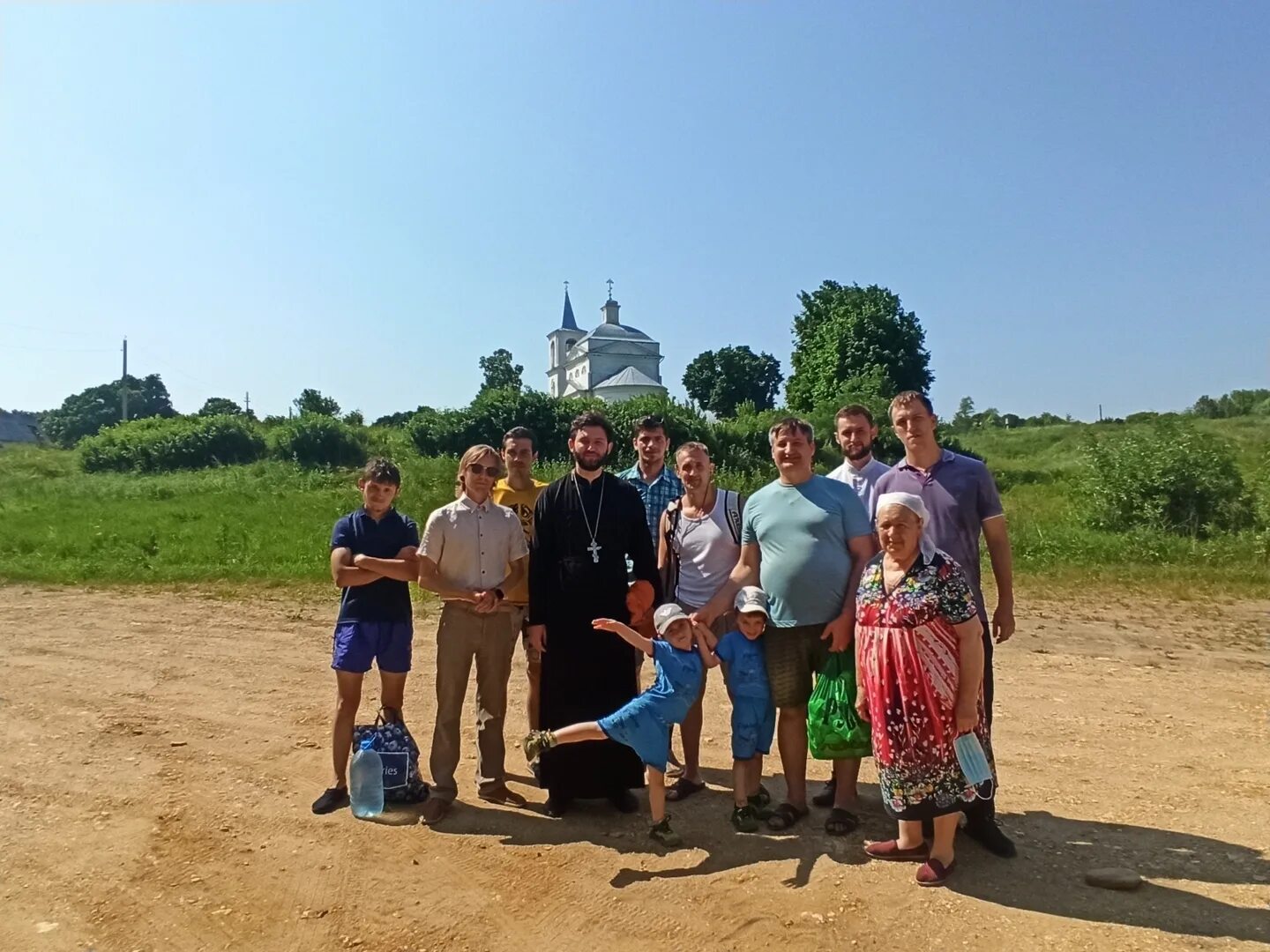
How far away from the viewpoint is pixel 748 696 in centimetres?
437

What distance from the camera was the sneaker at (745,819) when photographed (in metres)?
4.39

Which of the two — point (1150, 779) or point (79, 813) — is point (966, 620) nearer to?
point (1150, 779)

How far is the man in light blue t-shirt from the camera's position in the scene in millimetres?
4297

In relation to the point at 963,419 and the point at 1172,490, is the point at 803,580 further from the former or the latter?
the point at 963,419

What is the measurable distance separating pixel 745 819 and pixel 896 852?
0.73 meters

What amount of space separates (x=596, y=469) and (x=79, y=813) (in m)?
3.38

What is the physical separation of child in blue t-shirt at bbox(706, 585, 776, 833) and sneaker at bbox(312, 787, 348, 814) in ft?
7.10

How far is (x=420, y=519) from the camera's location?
20391 mm

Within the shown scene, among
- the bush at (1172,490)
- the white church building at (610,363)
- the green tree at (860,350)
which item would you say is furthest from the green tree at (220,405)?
the bush at (1172,490)

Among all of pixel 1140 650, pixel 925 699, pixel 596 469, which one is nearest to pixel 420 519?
pixel 1140 650

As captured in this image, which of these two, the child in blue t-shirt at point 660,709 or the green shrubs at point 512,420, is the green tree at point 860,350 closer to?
the green shrubs at point 512,420

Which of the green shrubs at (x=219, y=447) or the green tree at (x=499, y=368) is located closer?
the green shrubs at (x=219, y=447)

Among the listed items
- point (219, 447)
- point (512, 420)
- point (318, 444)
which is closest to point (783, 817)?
point (512, 420)

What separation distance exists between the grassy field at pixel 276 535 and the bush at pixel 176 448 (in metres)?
4.43
